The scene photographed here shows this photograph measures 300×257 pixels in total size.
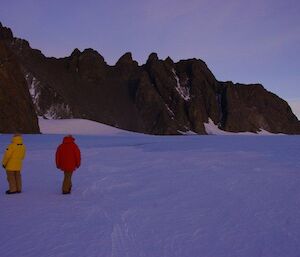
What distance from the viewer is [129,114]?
446 ft

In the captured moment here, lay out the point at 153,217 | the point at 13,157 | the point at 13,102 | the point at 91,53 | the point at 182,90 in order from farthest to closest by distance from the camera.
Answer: the point at 182,90
the point at 91,53
the point at 13,102
the point at 13,157
the point at 153,217

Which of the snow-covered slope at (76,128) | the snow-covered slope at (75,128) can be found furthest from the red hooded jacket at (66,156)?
the snow-covered slope at (75,128)

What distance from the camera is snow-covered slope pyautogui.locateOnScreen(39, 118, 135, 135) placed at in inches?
3521

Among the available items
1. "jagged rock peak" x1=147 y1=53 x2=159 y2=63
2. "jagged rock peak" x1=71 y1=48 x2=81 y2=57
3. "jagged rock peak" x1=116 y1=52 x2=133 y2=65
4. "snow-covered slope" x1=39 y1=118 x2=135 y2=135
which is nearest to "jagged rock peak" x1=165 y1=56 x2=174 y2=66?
"jagged rock peak" x1=147 y1=53 x2=159 y2=63

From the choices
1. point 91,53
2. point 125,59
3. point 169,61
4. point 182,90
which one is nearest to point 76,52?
point 91,53

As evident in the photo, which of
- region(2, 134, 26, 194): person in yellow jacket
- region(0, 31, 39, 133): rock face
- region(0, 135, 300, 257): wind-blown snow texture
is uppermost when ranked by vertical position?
region(0, 31, 39, 133): rock face

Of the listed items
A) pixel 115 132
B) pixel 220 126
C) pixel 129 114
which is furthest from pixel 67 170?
pixel 220 126

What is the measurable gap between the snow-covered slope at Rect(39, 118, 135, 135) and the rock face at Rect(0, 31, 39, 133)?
11446 mm

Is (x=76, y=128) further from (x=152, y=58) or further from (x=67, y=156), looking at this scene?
(x=67, y=156)

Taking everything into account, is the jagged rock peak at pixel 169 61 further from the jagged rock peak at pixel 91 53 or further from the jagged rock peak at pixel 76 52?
the jagged rock peak at pixel 76 52

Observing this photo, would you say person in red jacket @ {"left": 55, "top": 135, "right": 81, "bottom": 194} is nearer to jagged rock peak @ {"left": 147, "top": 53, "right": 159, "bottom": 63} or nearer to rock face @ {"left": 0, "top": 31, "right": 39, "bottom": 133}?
rock face @ {"left": 0, "top": 31, "right": 39, "bottom": 133}

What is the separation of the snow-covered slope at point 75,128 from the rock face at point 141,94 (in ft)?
36.9

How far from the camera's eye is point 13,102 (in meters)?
74.2

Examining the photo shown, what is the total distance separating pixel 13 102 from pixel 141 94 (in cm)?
7278
